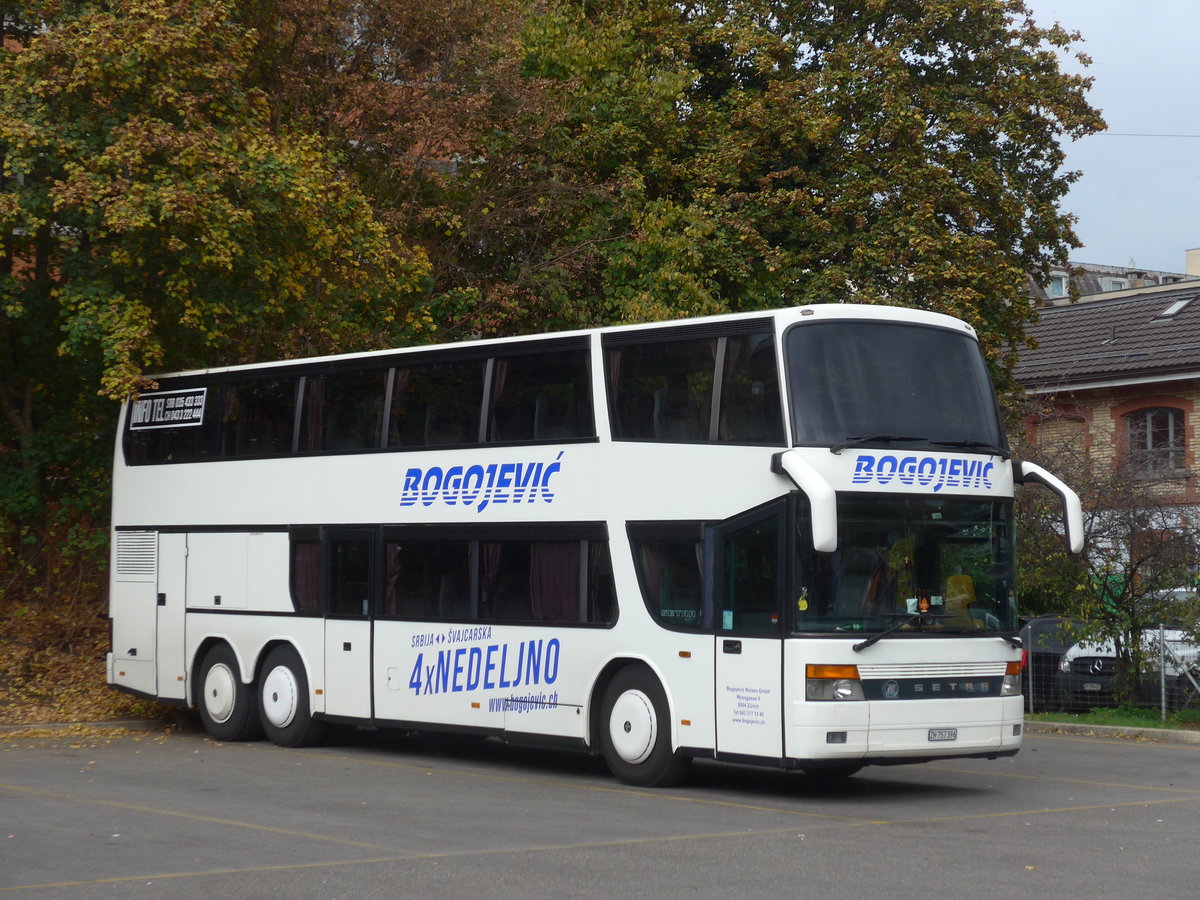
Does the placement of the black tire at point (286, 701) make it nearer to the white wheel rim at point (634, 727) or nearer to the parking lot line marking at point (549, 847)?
the white wheel rim at point (634, 727)

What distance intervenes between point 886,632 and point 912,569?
0.61 meters

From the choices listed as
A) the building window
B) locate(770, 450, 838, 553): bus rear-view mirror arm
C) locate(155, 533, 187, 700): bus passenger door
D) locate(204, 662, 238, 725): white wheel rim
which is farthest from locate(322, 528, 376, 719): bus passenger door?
the building window

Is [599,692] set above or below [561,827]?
above

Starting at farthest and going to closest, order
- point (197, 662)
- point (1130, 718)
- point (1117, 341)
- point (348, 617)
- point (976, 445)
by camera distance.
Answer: point (1117, 341), point (1130, 718), point (197, 662), point (348, 617), point (976, 445)

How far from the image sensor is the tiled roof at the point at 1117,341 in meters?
37.2

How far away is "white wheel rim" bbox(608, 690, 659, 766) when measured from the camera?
14289mm

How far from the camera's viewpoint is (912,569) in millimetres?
13477

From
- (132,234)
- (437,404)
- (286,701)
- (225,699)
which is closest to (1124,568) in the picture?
(437,404)

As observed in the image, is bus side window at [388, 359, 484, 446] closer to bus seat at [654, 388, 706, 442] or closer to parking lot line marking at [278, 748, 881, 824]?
bus seat at [654, 388, 706, 442]

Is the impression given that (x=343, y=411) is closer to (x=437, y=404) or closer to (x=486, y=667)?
(x=437, y=404)

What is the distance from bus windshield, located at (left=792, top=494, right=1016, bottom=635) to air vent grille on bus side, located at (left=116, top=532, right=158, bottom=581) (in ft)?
30.7

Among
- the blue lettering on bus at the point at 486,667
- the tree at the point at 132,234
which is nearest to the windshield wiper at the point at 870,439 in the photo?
the blue lettering on bus at the point at 486,667

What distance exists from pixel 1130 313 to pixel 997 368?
1196cm

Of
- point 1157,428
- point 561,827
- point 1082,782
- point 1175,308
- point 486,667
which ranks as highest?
point 1175,308
